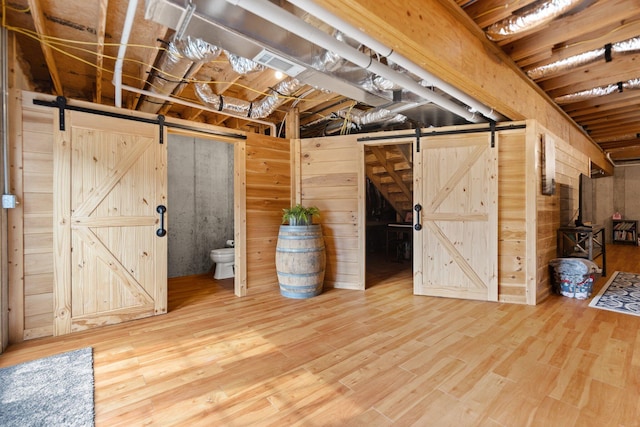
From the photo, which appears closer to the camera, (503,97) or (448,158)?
(503,97)

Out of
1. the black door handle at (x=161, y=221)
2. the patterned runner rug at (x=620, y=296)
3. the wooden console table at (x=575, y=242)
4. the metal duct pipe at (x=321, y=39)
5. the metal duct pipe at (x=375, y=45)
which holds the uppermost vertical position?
the metal duct pipe at (x=321, y=39)

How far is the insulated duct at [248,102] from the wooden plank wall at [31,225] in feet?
4.44

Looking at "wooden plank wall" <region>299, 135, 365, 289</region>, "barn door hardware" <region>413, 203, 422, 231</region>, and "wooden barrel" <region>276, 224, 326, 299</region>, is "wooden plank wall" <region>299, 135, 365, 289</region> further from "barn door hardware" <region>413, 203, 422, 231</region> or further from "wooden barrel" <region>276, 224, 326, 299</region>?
"barn door hardware" <region>413, 203, 422, 231</region>

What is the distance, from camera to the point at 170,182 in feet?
15.2

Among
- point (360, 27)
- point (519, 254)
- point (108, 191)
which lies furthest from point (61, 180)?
point (519, 254)

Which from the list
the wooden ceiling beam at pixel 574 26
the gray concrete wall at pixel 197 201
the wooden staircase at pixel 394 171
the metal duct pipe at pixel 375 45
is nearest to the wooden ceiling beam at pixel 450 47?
the metal duct pipe at pixel 375 45

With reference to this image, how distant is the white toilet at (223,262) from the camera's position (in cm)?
454

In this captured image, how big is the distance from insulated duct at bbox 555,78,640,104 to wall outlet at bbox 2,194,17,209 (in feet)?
18.3

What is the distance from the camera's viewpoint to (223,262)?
15.0ft

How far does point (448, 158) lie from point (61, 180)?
3.92m

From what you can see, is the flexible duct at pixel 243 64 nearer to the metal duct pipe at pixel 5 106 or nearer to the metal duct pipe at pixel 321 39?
the metal duct pipe at pixel 321 39

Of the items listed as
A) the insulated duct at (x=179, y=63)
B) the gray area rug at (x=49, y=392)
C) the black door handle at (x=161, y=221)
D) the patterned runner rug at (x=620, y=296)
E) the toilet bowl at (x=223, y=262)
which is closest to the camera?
the gray area rug at (x=49, y=392)

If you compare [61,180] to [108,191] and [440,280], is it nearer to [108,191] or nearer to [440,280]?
[108,191]

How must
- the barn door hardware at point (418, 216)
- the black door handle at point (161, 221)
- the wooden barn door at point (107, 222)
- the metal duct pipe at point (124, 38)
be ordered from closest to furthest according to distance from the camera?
the metal duct pipe at point (124, 38), the wooden barn door at point (107, 222), the black door handle at point (161, 221), the barn door hardware at point (418, 216)
